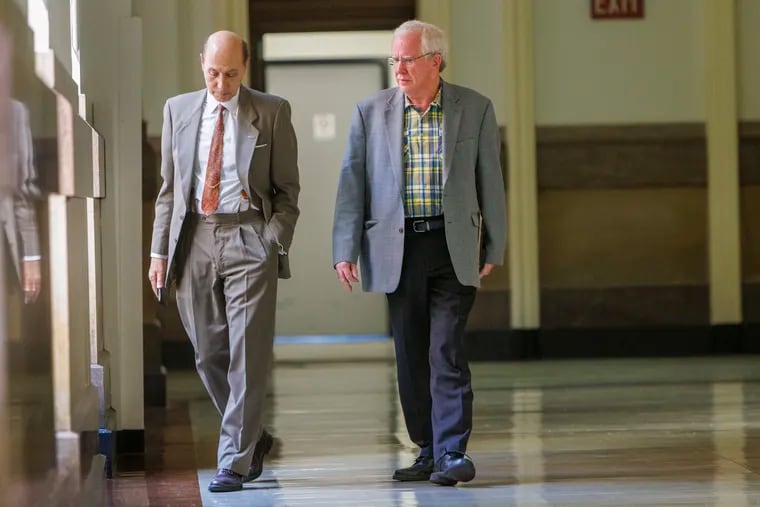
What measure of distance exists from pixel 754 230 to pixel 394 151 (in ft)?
17.2

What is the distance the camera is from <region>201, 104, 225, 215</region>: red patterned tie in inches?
147

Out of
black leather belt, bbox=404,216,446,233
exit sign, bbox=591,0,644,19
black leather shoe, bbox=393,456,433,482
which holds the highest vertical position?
exit sign, bbox=591,0,644,19

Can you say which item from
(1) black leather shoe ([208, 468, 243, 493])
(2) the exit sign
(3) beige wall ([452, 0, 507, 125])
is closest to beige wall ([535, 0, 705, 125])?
(2) the exit sign

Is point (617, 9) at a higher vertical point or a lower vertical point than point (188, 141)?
higher

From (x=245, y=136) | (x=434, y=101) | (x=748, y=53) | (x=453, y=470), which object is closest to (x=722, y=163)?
(x=748, y=53)

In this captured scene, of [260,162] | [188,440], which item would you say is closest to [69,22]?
[260,162]

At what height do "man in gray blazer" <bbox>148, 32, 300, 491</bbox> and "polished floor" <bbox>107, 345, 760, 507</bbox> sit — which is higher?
"man in gray blazer" <bbox>148, 32, 300, 491</bbox>

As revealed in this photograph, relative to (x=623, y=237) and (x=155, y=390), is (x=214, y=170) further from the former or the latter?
(x=623, y=237)

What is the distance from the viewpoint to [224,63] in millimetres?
3703

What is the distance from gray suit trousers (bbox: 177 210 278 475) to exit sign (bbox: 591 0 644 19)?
503cm

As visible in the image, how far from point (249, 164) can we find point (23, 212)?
1681 mm

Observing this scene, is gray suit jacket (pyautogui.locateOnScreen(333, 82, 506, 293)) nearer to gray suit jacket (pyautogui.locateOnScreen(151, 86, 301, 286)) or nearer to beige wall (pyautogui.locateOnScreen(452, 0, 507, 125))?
gray suit jacket (pyautogui.locateOnScreen(151, 86, 301, 286))

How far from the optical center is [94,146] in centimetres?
403

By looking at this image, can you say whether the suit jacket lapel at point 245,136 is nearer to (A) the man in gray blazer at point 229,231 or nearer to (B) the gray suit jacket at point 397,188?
(A) the man in gray blazer at point 229,231
